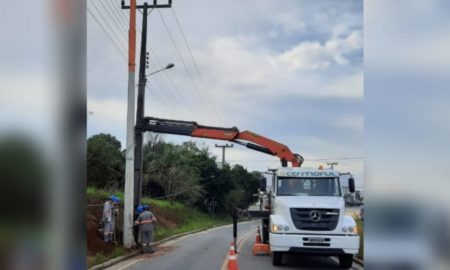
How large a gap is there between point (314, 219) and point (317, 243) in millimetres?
633

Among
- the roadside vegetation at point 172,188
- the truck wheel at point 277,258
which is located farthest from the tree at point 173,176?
the truck wheel at point 277,258

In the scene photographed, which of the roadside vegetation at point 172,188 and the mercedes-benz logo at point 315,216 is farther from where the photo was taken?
the roadside vegetation at point 172,188

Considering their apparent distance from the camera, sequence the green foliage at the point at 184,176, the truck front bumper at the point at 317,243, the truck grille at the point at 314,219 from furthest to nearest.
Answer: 1. the green foliage at the point at 184,176
2. the truck grille at the point at 314,219
3. the truck front bumper at the point at 317,243

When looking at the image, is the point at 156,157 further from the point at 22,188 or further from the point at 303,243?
the point at 22,188

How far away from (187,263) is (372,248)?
12907 mm

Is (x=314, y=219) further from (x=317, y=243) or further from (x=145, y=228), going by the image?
(x=145, y=228)

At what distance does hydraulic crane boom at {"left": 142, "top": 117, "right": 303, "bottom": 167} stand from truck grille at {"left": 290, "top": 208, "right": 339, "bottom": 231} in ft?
17.8

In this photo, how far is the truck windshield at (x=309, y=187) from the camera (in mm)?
14484

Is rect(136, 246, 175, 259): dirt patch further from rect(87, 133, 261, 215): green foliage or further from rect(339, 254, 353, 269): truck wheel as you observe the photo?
rect(87, 133, 261, 215): green foliage

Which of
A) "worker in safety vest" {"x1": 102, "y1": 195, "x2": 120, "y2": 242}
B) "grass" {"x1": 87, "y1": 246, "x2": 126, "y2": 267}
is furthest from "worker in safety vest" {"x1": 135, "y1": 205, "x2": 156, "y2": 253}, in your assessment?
"grass" {"x1": 87, "y1": 246, "x2": 126, "y2": 267}

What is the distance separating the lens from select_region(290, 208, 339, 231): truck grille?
43.9 ft

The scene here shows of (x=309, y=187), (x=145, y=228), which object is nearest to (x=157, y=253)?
(x=145, y=228)

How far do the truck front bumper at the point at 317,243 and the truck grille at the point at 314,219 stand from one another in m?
0.22

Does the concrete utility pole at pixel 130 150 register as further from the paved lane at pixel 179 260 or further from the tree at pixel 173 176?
the tree at pixel 173 176
